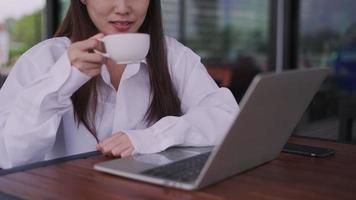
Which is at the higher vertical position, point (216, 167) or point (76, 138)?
point (216, 167)

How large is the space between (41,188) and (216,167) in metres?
0.28

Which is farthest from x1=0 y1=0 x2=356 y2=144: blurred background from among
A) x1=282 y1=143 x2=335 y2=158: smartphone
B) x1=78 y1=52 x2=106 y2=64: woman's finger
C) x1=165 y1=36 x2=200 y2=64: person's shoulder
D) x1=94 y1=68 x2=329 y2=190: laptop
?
x1=78 y1=52 x2=106 y2=64: woman's finger

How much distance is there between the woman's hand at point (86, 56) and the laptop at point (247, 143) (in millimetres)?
202

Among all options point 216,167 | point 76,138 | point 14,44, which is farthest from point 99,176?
point 14,44

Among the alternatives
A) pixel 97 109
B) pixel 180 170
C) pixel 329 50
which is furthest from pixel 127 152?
pixel 329 50

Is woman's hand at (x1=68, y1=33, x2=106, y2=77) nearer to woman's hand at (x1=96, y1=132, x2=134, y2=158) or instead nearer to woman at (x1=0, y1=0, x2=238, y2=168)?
woman at (x1=0, y1=0, x2=238, y2=168)

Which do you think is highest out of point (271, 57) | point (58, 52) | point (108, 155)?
point (58, 52)

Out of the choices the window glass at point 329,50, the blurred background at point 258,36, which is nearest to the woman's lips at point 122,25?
the blurred background at point 258,36

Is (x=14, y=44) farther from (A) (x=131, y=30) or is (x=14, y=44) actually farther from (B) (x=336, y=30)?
(A) (x=131, y=30)

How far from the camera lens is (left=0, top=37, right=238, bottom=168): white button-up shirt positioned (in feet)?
3.09

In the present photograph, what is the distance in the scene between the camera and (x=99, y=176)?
77 cm

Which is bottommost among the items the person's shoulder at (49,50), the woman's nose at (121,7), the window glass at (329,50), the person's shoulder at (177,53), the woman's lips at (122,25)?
the window glass at (329,50)

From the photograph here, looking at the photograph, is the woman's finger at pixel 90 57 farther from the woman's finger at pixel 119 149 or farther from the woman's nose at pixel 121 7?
the woman's nose at pixel 121 7

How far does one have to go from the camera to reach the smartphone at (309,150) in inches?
37.6
